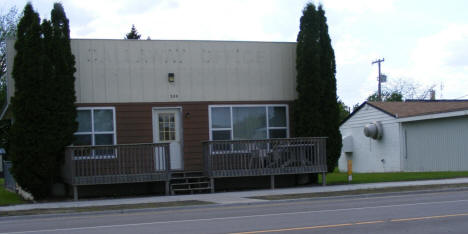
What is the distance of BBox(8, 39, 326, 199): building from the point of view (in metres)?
18.7

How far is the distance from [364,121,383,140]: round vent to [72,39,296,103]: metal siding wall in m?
12.1

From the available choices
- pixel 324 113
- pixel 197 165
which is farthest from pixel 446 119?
pixel 197 165

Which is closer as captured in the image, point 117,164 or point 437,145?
point 117,164

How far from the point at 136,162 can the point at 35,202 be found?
322 cm

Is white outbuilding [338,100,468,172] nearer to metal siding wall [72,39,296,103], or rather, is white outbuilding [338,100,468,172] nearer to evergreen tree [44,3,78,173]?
metal siding wall [72,39,296,103]

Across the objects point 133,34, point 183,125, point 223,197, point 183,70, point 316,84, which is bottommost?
point 223,197

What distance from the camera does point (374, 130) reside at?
32.3m

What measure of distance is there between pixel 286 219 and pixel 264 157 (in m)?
8.00

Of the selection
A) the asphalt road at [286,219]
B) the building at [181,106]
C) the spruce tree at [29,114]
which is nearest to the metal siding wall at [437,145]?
the building at [181,106]

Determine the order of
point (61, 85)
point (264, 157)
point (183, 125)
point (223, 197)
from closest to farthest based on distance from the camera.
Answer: point (223, 197) → point (61, 85) → point (264, 157) → point (183, 125)

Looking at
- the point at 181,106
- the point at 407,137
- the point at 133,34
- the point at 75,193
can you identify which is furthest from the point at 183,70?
the point at 133,34

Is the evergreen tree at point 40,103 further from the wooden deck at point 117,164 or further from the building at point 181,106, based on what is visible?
the building at point 181,106

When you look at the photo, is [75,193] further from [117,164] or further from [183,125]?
[183,125]

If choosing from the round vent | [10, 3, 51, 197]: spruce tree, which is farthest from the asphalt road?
the round vent
